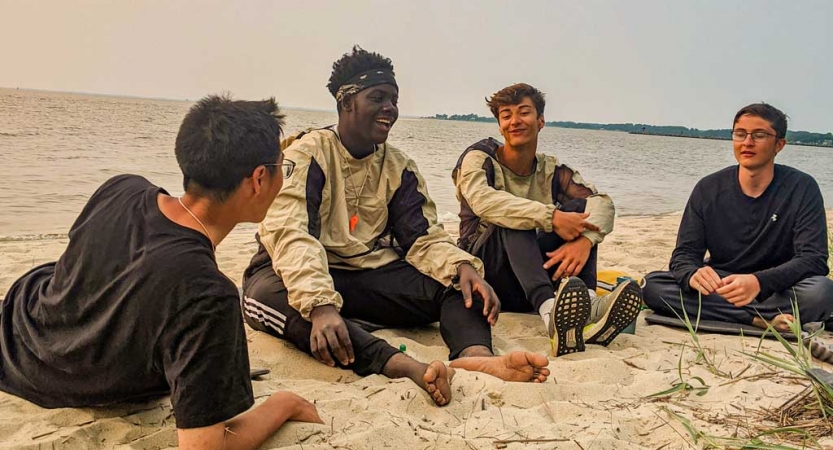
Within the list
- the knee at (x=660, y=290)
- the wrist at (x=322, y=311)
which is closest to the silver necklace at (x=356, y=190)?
the wrist at (x=322, y=311)

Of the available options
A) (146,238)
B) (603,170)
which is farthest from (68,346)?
(603,170)

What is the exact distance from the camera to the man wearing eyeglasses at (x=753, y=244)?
11.4 feet

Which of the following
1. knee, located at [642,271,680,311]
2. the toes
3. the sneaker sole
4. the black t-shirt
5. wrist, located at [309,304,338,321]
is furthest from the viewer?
knee, located at [642,271,680,311]

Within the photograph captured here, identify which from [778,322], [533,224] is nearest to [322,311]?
[533,224]

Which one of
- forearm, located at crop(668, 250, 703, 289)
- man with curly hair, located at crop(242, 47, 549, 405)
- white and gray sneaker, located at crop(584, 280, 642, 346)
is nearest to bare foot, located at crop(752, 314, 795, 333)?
forearm, located at crop(668, 250, 703, 289)

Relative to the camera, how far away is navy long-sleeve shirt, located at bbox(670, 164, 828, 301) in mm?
3488

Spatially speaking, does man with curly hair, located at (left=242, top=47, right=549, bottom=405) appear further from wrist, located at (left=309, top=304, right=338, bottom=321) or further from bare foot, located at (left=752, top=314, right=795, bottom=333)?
bare foot, located at (left=752, top=314, right=795, bottom=333)

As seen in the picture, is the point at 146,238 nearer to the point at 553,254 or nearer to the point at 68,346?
the point at 68,346

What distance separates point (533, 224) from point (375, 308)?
1.01 m

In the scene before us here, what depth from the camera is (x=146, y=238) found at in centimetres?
164

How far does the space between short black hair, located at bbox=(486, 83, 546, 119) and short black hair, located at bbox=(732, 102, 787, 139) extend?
1.22m

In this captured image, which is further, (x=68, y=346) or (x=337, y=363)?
(x=337, y=363)

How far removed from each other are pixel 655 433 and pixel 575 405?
314 mm

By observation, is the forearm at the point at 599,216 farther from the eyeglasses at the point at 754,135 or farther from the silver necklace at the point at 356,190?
the silver necklace at the point at 356,190
